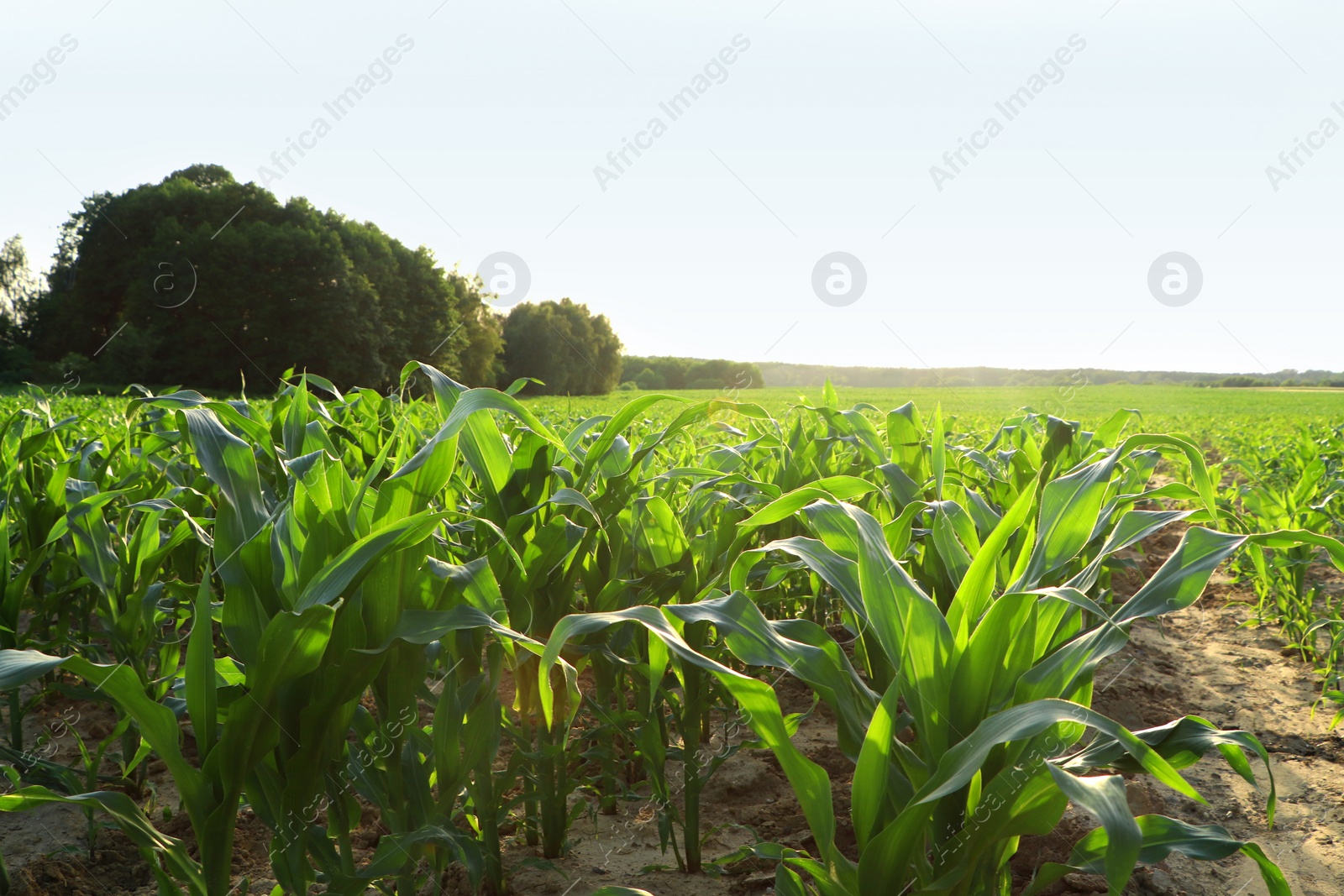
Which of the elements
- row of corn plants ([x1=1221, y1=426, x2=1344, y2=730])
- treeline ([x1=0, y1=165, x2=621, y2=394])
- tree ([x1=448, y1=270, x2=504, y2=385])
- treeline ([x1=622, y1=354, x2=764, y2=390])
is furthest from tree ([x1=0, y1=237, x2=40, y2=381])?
row of corn plants ([x1=1221, y1=426, x2=1344, y2=730])

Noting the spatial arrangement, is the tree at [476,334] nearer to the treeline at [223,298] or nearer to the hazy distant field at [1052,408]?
the treeline at [223,298]

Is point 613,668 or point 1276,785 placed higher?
point 1276,785

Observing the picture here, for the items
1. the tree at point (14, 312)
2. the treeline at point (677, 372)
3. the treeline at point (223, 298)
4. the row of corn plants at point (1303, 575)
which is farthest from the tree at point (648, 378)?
the row of corn plants at point (1303, 575)

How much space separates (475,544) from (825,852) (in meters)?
0.88

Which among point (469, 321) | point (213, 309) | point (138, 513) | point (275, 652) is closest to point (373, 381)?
point (213, 309)

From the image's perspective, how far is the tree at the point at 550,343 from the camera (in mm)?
42812

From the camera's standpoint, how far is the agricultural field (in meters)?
0.91

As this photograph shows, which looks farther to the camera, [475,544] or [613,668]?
[613,668]

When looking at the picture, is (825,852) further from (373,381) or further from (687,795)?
(373,381)

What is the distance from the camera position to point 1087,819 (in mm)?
1729

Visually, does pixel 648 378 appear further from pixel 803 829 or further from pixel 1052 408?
pixel 803 829

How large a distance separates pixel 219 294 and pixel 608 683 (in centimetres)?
3045

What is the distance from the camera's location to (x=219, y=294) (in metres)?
26.8

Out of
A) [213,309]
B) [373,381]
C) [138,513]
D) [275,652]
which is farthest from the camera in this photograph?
[373,381]
